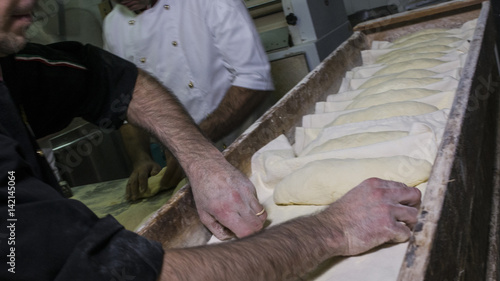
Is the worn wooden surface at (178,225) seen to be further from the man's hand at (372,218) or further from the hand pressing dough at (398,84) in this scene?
the hand pressing dough at (398,84)

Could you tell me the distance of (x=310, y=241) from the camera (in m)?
1.02

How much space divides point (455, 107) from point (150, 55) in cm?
167

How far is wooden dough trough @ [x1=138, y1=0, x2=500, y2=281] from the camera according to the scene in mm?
901

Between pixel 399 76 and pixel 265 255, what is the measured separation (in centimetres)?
164

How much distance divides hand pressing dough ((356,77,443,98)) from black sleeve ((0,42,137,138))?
3.76ft

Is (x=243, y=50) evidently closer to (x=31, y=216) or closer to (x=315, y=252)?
(x=315, y=252)

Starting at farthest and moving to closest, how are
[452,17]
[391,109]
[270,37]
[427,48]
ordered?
[270,37], [452,17], [427,48], [391,109]

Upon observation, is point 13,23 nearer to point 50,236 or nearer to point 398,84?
point 50,236

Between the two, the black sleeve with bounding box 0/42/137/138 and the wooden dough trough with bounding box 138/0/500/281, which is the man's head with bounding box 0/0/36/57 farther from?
the wooden dough trough with bounding box 138/0/500/281

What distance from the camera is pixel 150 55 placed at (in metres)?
2.50

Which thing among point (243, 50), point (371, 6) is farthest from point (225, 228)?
point (371, 6)

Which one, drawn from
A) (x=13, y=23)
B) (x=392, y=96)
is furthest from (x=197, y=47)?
(x=13, y=23)

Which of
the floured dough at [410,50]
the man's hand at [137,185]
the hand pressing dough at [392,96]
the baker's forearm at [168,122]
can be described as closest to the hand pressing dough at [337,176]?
the baker's forearm at [168,122]

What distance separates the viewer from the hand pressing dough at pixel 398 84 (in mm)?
2117
